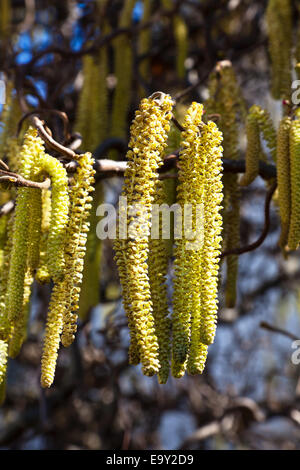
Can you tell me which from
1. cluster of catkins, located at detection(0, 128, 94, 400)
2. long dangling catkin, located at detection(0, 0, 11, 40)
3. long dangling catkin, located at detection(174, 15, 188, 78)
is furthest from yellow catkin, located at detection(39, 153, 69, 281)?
long dangling catkin, located at detection(0, 0, 11, 40)

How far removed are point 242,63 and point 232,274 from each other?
6.32ft

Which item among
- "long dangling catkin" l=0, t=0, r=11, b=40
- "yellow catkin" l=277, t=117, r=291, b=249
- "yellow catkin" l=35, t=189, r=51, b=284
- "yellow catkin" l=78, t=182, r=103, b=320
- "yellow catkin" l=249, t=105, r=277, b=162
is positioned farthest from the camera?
"long dangling catkin" l=0, t=0, r=11, b=40

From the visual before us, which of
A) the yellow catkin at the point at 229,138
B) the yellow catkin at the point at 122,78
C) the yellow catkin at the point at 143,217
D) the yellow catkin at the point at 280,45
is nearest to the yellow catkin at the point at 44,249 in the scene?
the yellow catkin at the point at 143,217

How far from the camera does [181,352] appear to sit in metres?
0.67

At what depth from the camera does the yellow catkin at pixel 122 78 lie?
1.65m

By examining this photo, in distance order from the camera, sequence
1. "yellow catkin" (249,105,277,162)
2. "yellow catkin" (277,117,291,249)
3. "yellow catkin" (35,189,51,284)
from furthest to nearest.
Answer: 1. "yellow catkin" (249,105,277,162)
2. "yellow catkin" (277,117,291,249)
3. "yellow catkin" (35,189,51,284)

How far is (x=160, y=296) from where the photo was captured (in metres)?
0.74

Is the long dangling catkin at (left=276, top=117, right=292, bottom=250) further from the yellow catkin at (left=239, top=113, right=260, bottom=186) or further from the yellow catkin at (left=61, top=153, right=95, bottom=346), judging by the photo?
the yellow catkin at (left=61, top=153, right=95, bottom=346)

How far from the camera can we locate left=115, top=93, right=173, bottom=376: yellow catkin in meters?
0.65

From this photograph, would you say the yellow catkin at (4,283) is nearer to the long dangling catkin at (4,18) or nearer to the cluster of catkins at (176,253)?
the cluster of catkins at (176,253)

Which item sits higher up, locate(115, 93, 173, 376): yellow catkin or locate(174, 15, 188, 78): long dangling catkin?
locate(174, 15, 188, 78): long dangling catkin

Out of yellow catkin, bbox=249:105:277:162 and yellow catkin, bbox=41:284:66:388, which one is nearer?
yellow catkin, bbox=41:284:66:388

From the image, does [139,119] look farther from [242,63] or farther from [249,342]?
[249,342]

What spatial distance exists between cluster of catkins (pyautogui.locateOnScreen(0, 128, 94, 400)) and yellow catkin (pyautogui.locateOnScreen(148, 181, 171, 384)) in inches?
4.6
